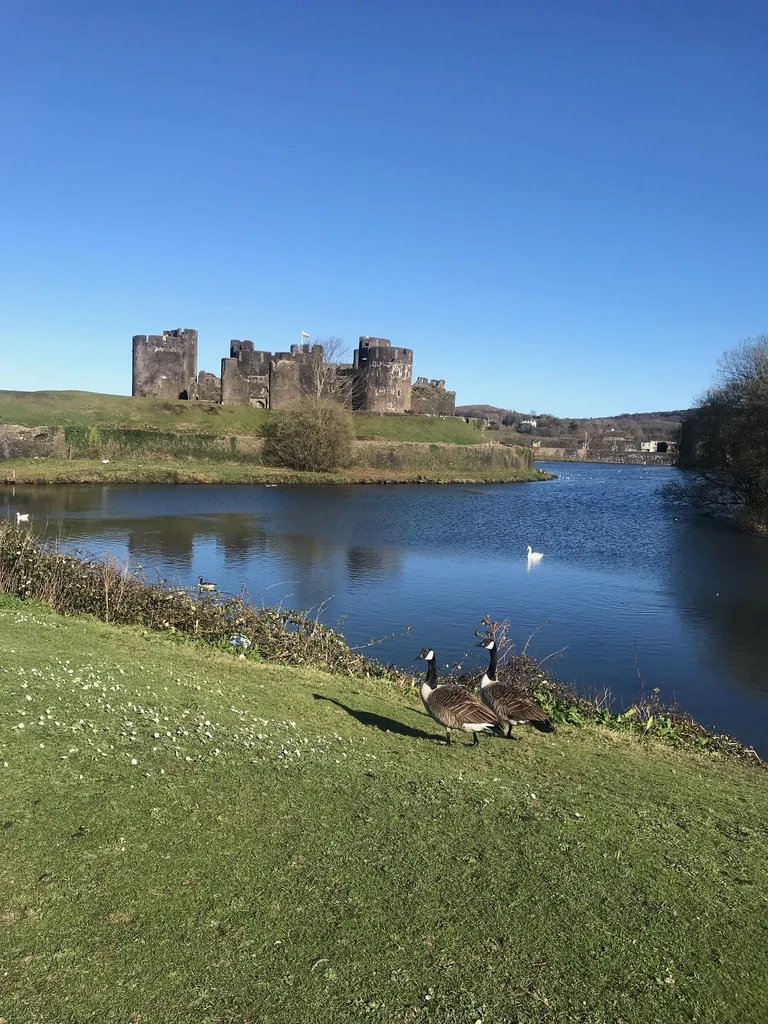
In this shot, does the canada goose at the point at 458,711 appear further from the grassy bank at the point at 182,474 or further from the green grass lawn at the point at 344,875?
the grassy bank at the point at 182,474

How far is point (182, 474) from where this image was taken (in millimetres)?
53531

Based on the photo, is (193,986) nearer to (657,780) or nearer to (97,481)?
(657,780)

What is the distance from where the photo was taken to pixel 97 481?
4994cm

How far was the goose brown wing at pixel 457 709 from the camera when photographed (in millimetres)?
8047

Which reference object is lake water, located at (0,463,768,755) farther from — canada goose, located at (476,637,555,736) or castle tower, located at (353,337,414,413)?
castle tower, located at (353,337,414,413)

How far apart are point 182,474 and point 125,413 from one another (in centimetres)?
1259

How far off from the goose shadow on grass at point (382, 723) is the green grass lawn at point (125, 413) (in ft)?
174

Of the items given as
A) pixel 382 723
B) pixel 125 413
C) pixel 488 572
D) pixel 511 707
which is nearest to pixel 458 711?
pixel 511 707

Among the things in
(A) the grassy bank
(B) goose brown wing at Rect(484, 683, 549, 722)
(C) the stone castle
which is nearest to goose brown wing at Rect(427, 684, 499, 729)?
(B) goose brown wing at Rect(484, 683, 549, 722)

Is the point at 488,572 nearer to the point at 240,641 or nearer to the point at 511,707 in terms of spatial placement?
the point at 240,641

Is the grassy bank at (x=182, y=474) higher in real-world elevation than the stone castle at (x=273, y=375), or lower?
lower

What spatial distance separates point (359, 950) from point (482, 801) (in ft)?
8.25

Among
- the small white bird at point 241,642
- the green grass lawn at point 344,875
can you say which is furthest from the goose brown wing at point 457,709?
the small white bird at point 241,642

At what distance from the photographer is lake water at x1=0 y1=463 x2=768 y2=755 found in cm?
1530
